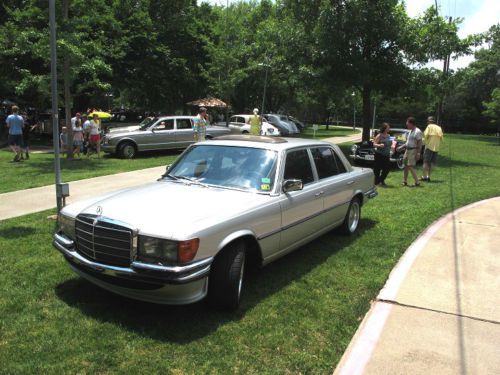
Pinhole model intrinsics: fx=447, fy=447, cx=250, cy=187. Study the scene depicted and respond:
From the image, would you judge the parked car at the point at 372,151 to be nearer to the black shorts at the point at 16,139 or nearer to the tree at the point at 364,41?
the tree at the point at 364,41

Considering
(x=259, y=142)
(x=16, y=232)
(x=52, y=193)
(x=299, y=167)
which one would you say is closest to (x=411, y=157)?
(x=299, y=167)

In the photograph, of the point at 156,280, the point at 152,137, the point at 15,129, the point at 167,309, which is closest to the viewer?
the point at 156,280

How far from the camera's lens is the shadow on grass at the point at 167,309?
376cm

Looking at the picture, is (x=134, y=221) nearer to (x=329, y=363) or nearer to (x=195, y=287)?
(x=195, y=287)

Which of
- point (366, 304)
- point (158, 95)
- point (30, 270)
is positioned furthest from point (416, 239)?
point (158, 95)

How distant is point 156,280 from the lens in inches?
141

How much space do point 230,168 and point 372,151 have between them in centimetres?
978

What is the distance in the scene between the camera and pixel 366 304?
4.41 metres

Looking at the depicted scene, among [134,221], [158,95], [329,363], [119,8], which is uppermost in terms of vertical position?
[119,8]

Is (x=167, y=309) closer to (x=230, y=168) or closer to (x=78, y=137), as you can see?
(x=230, y=168)

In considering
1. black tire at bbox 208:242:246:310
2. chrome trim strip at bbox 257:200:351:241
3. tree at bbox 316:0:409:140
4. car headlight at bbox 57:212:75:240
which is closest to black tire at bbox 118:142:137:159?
tree at bbox 316:0:409:140

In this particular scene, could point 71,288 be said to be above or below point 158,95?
below

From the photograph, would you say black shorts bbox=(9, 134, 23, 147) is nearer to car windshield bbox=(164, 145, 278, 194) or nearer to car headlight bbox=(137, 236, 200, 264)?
car windshield bbox=(164, 145, 278, 194)

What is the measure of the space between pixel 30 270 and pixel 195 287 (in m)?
2.32
